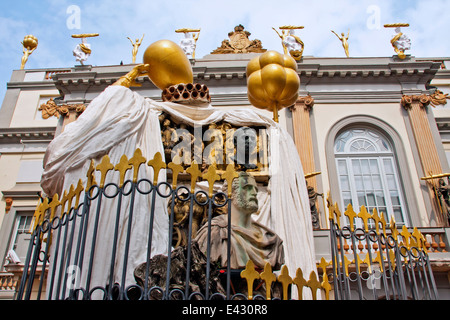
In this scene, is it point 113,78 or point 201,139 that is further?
point 113,78

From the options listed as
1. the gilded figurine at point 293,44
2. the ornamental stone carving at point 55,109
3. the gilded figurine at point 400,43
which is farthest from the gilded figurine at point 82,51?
the gilded figurine at point 400,43

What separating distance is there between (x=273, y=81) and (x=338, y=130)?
37.4ft

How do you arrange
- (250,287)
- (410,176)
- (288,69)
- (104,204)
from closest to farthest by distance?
1. (250,287)
2. (104,204)
3. (288,69)
4. (410,176)

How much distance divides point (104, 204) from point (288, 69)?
2.45 metres

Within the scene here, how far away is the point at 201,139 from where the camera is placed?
4.04 meters

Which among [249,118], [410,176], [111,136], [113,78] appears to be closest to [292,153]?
[249,118]

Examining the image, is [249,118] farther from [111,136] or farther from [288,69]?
[111,136]

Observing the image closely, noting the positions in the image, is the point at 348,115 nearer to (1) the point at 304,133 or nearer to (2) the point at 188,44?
(1) the point at 304,133

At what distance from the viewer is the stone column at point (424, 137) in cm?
1328

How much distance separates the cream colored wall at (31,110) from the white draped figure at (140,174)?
47.7ft

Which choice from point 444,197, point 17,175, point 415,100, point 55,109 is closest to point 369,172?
point 444,197

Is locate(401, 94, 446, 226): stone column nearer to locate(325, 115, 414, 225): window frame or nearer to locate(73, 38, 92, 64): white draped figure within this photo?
locate(325, 115, 414, 225): window frame

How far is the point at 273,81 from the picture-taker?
14.0ft
